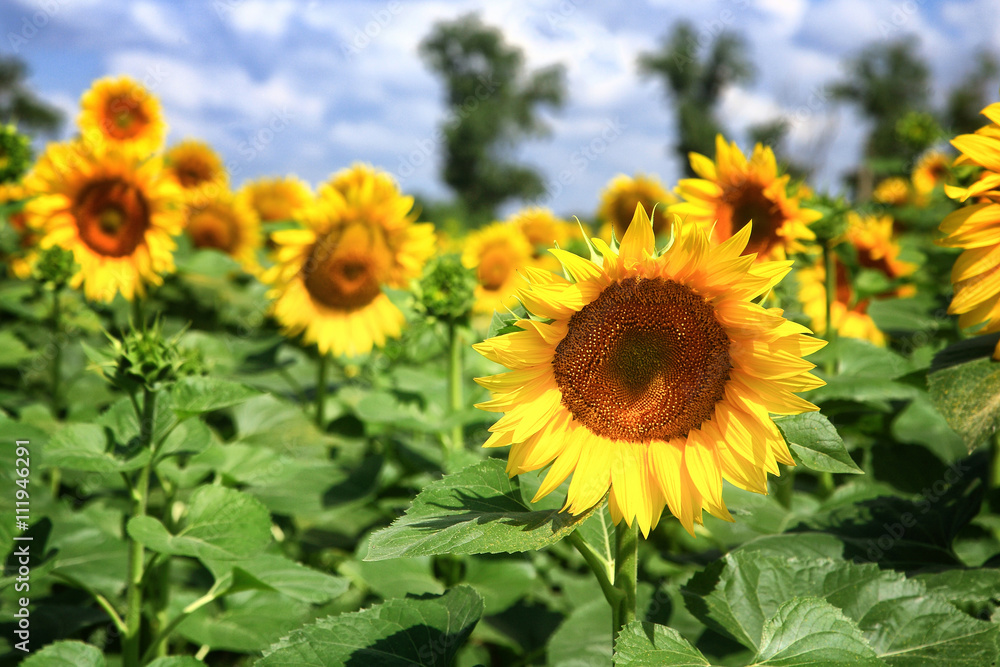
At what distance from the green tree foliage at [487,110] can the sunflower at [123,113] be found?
33.1 metres

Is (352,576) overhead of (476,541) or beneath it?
beneath

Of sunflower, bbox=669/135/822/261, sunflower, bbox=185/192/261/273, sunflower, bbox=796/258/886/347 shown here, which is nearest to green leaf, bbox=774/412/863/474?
sunflower, bbox=669/135/822/261

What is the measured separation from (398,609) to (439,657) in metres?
0.13

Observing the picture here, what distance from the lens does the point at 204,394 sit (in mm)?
1696

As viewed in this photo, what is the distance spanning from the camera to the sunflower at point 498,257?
5340mm

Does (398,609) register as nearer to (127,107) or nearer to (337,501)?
(337,501)

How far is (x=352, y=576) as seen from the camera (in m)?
2.47

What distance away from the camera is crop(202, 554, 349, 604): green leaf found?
1714mm

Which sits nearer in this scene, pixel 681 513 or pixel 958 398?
pixel 681 513

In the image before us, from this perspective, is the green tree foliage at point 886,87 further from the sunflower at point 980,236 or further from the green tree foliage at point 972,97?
the sunflower at point 980,236

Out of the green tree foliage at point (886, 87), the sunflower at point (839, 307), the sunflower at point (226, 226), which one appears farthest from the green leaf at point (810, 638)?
the green tree foliage at point (886, 87)

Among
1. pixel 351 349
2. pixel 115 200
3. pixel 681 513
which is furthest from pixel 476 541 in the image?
pixel 115 200

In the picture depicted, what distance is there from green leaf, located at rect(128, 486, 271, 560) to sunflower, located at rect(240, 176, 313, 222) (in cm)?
431

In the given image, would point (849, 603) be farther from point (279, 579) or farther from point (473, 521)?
point (279, 579)
